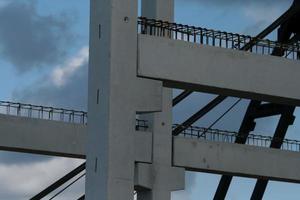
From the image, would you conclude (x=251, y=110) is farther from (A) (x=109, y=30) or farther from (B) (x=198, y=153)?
(A) (x=109, y=30)

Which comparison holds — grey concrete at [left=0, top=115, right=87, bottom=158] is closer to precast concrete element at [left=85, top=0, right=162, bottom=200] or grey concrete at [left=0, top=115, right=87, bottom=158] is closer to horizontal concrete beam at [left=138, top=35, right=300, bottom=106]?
precast concrete element at [left=85, top=0, right=162, bottom=200]

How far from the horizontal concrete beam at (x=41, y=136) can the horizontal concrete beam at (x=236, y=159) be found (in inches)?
93.3

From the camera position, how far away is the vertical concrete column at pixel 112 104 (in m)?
12.1

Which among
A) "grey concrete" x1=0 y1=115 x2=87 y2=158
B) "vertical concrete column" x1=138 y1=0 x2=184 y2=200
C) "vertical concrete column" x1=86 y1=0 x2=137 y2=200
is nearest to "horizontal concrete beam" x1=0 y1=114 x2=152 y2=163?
"grey concrete" x1=0 y1=115 x2=87 y2=158

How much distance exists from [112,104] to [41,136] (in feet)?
17.5

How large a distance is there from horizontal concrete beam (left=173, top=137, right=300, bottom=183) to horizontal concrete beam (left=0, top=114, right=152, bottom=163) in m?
2.37

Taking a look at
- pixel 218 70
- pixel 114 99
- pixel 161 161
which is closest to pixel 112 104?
pixel 114 99

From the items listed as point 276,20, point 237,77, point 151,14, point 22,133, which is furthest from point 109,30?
point 276,20

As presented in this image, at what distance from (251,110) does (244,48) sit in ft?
29.2

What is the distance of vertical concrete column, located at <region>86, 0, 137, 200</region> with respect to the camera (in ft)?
39.7

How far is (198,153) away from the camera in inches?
638

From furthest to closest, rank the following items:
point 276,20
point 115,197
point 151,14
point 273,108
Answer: point 273,108 < point 276,20 < point 151,14 < point 115,197

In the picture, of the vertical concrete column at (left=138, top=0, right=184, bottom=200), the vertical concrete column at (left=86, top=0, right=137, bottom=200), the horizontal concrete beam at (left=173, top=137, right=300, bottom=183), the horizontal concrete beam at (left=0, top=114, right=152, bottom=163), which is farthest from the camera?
the horizontal concrete beam at (left=0, top=114, right=152, bottom=163)

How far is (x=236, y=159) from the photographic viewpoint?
16.6 metres
